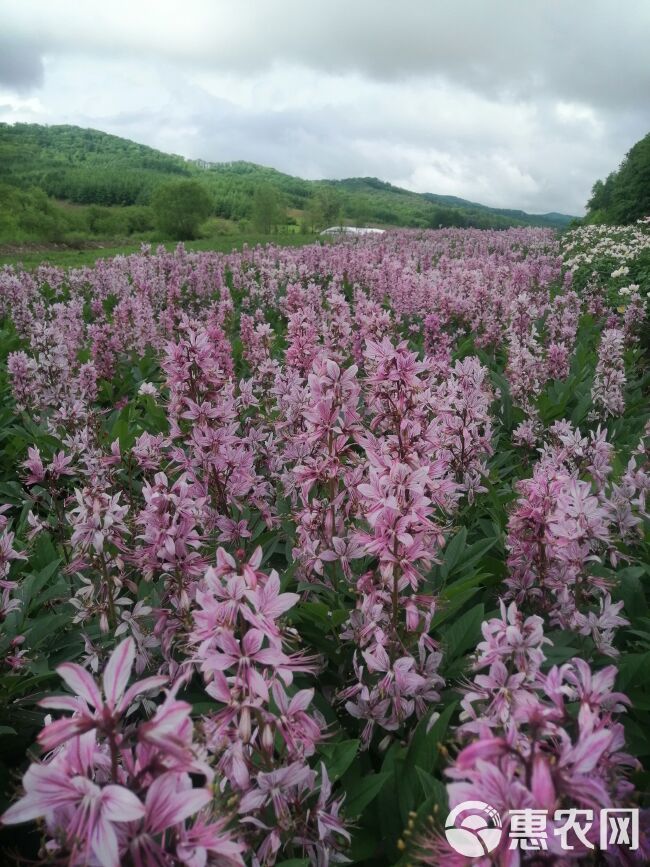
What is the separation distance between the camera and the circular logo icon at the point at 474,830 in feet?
3.42

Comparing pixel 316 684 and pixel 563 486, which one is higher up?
pixel 563 486

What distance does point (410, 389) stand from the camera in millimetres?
2777

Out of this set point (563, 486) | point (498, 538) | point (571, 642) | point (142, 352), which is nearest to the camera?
point (563, 486)

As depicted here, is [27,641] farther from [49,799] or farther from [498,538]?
[498,538]

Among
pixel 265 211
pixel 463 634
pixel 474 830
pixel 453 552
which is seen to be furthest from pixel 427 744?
pixel 265 211

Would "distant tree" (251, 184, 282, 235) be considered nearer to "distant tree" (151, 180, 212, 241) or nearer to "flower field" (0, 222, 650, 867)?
"distant tree" (151, 180, 212, 241)

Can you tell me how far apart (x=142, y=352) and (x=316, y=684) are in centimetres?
785

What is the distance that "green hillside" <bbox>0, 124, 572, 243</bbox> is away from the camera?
5103cm

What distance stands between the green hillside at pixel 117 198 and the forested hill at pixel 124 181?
0.15m

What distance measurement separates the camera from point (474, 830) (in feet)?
3.57

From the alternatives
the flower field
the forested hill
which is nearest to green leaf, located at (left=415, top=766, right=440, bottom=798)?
the flower field

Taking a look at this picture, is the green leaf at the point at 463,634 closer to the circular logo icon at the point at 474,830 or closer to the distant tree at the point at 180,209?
the circular logo icon at the point at 474,830

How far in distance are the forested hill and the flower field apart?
62949 mm

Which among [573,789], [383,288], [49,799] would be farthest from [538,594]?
[383,288]
